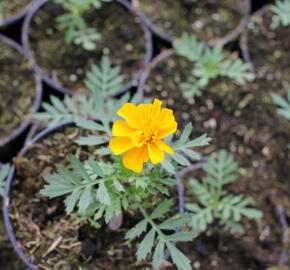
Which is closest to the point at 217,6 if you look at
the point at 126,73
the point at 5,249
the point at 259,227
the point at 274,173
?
the point at 126,73

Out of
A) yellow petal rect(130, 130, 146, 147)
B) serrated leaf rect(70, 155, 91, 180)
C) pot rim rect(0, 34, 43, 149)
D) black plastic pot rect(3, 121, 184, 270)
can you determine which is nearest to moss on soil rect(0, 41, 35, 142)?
pot rim rect(0, 34, 43, 149)

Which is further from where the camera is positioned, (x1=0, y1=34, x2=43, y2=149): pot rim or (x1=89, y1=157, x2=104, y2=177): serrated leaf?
(x1=0, y1=34, x2=43, y2=149): pot rim

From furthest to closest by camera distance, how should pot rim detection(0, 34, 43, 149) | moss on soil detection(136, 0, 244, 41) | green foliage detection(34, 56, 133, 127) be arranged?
moss on soil detection(136, 0, 244, 41)
pot rim detection(0, 34, 43, 149)
green foliage detection(34, 56, 133, 127)

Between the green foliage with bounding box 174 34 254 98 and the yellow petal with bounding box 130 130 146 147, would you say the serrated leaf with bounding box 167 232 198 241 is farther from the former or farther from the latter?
the green foliage with bounding box 174 34 254 98

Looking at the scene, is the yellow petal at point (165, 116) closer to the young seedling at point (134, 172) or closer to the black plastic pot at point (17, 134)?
the young seedling at point (134, 172)

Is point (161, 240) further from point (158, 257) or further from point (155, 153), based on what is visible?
point (155, 153)

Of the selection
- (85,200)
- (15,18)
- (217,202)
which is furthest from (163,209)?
(15,18)
